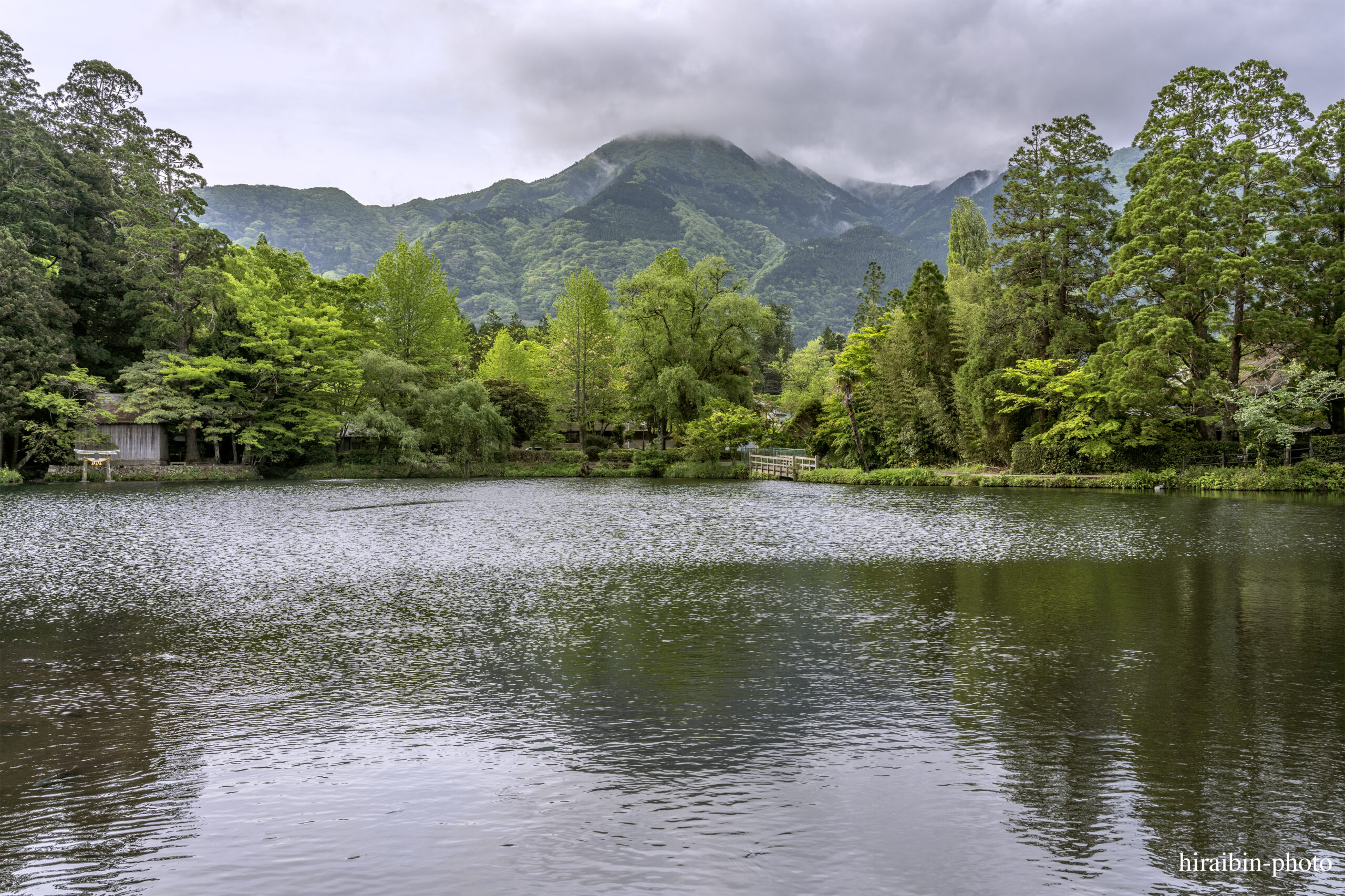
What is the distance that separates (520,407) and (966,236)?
35177 mm

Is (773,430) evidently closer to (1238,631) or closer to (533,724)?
(1238,631)

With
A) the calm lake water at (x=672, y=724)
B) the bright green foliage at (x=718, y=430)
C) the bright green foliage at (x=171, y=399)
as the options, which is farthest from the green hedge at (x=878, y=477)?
the bright green foliage at (x=171, y=399)

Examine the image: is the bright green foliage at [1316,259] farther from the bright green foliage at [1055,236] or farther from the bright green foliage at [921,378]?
the bright green foliage at [921,378]

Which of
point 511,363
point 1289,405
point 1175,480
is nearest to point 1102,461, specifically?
point 1175,480

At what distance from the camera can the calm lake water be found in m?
5.30

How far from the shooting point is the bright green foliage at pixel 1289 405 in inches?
1293

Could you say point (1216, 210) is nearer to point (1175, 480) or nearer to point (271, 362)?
point (1175, 480)

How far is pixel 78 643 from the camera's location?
11.0m

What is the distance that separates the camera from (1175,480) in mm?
35938

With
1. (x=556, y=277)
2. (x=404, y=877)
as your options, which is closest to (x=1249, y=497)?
(x=404, y=877)

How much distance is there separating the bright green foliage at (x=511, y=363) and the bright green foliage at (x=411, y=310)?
265 inches

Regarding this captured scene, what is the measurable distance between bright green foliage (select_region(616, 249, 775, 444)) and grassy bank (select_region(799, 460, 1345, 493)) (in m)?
13.9

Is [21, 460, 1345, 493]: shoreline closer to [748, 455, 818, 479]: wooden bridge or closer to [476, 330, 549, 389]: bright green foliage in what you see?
[748, 455, 818, 479]: wooden bridge

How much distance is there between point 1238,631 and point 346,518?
947 inches
